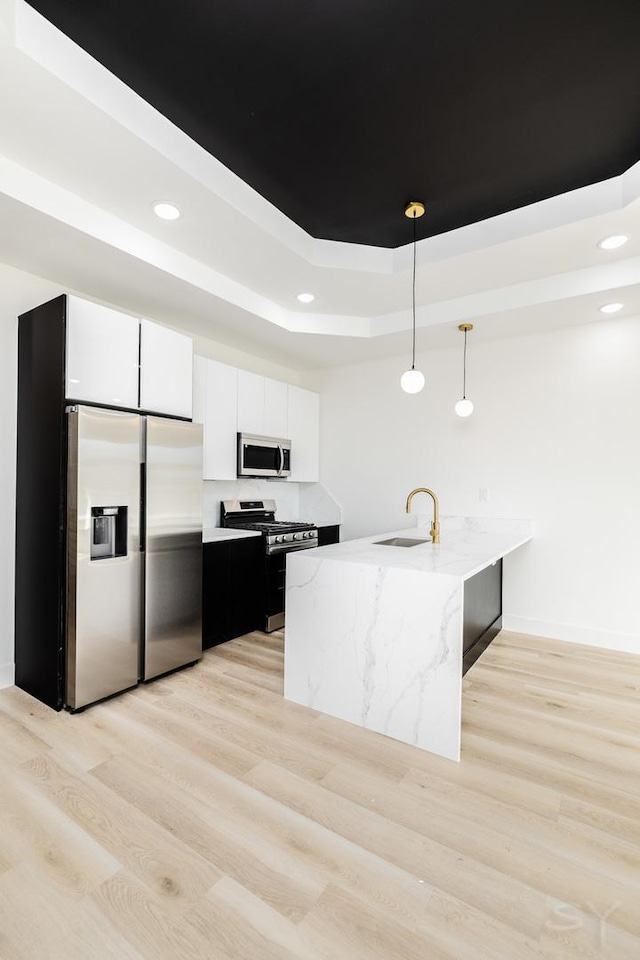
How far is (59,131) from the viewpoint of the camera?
190 cm

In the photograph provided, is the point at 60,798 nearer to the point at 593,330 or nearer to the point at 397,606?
the point at 397,606

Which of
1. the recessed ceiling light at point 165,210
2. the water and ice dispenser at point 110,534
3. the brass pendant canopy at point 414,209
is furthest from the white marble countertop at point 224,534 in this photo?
the brass pendant canopy at point 414,209

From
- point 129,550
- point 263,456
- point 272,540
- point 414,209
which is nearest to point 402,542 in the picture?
point 272,540

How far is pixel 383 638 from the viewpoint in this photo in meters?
2.36

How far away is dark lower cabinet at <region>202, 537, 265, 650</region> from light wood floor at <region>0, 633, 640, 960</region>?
84 cm

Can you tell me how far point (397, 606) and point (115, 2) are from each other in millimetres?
2574

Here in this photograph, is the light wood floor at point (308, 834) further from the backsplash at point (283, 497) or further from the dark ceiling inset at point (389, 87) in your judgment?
the dark ceiling inset at point (389, 87)

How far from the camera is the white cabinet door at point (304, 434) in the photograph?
15.7 ft

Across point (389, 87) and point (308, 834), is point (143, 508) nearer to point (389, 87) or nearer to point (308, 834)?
point (308, 834)

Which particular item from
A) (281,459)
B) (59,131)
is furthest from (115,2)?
(281,459)

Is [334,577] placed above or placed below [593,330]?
below

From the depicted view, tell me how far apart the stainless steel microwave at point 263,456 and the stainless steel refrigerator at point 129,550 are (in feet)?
2.98

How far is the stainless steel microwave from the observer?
160 inches

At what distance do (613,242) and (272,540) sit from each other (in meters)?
3.05
